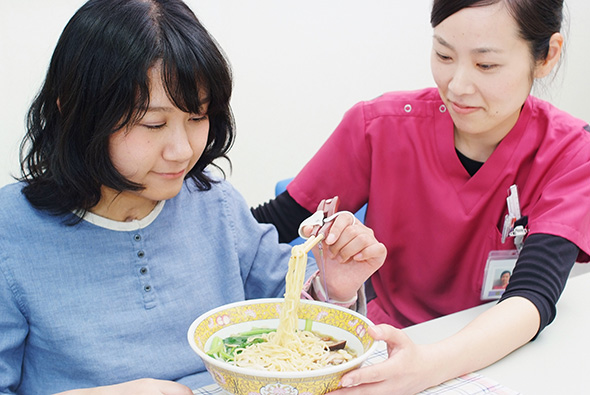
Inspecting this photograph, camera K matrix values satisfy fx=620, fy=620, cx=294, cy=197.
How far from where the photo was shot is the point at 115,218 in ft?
3.68

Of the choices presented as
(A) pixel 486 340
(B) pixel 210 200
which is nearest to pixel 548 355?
(A) pixel 486 340

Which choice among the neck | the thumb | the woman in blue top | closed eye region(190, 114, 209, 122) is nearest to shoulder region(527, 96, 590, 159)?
the woman in blue top

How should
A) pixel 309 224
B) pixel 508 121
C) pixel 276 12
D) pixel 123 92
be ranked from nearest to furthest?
pixel 123 92 < pixel 309 224 < pixel 508 121 < pixel 276 12

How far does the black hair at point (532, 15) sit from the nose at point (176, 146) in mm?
655

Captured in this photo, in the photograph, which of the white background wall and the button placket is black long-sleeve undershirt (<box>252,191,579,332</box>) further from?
the white background wall

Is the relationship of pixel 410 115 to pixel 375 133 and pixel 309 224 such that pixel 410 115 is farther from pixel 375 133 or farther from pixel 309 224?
pixel 309 224

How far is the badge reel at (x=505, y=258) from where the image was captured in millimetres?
1377

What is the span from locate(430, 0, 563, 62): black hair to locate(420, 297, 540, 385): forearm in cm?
54

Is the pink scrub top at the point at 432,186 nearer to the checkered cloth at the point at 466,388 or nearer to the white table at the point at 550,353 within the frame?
the white table at the point at 550,353

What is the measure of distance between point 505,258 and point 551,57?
1.49 feet

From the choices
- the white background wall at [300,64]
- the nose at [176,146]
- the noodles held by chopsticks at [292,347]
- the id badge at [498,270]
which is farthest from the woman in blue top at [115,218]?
the white background wall at [300,64]

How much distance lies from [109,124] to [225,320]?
36cm

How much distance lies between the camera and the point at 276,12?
2.48 metres

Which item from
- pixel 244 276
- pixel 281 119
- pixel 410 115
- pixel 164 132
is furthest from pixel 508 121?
pixel 281 119
